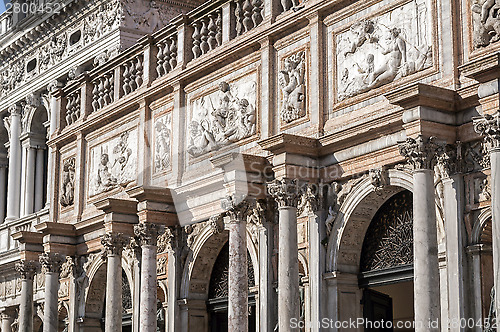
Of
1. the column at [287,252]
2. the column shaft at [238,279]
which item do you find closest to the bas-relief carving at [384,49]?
the column at [287,252]

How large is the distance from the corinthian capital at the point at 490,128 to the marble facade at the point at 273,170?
2cm

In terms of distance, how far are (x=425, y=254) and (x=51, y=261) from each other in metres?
11.7

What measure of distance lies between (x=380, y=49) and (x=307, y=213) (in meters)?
2.94

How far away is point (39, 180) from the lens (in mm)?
29109

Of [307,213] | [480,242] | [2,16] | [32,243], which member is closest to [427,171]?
[480,242]

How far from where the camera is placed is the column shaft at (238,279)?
1650cm

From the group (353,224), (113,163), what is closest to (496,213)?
(353,224)

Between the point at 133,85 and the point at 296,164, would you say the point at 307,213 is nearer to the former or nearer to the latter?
the point at 296,164

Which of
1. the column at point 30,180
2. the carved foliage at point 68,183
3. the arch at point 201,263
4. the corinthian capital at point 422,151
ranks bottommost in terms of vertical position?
the arch at point 201,263

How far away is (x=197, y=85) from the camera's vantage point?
64.7ft

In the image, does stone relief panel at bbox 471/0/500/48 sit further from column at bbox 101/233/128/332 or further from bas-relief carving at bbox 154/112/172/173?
column at bbox 101/233/128/332

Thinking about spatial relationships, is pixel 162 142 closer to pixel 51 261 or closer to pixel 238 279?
pixel 51 261

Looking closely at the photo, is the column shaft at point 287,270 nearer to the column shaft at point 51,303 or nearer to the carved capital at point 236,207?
the carved capital at point 236,207

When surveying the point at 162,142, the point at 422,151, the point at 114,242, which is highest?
the point at 162,142
